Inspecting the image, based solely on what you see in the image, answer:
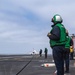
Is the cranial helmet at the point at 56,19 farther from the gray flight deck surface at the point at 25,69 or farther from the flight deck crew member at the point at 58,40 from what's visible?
the gray flight deck surface at the point at 25,69

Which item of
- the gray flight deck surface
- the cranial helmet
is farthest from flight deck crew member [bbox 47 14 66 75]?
the gray flight deck surface

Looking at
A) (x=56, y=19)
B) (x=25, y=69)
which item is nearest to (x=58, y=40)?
(x=56, y=19)

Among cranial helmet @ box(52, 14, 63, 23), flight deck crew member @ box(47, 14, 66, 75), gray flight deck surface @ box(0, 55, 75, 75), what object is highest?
cranial helmet @ box(52, 14, 63, 23)

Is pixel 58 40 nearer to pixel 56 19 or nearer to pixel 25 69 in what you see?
pixel 56 19

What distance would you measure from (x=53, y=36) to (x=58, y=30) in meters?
0.26

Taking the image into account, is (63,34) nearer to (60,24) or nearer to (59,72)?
(60,24)

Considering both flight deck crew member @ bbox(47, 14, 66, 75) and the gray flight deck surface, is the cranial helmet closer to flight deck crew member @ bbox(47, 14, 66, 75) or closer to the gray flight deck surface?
flight deck crew member @ bbox(47, 14, 66, 75)

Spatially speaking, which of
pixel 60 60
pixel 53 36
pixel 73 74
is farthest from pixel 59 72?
pixel 73 74

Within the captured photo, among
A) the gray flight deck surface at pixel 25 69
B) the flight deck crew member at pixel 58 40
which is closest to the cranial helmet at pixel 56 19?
the flight deck crew member at pixel 58 40

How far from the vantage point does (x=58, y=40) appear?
10914mm

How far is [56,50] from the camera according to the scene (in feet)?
36.1

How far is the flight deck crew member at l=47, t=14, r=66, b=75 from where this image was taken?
1087 centimetres

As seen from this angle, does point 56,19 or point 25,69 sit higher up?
point 56,19

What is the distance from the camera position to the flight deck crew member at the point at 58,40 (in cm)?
1087
